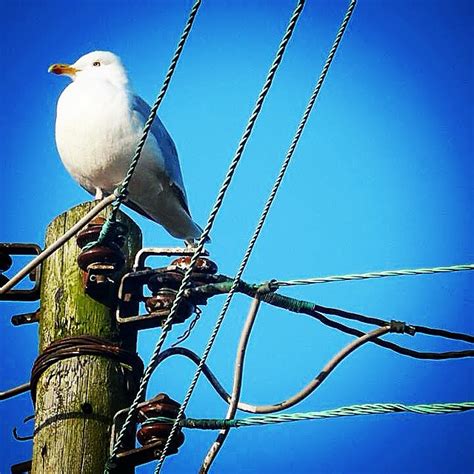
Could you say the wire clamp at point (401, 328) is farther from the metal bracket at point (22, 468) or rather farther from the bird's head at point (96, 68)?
the bird's head at point (96, 68)

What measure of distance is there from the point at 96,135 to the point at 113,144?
115 mm

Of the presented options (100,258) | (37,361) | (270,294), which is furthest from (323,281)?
(37,361)

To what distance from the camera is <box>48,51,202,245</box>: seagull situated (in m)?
5.34

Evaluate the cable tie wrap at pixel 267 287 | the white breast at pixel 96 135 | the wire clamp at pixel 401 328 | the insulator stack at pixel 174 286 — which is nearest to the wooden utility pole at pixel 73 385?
the insulator stack at pixel 174 286

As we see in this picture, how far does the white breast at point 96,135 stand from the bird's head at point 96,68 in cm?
51

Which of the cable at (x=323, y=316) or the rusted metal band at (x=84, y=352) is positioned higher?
the cable at (x=323, y=316)

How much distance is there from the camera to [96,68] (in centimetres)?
631

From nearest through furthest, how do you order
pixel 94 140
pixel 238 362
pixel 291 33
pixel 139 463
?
1. pixel 291 33
2. pixel 139 463
3. pixel 238 362
4. pixel 94 140

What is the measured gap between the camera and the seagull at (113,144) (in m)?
5.34

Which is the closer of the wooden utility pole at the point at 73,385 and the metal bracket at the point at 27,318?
the wooden utility pole at the point at 73,385

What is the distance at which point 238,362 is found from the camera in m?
3.07

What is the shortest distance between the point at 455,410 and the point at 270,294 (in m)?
0.96

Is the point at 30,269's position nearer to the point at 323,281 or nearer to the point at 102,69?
the point at 323,281

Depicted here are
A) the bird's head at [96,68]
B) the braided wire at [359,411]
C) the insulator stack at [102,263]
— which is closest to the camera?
the braided wire at [359,411]
